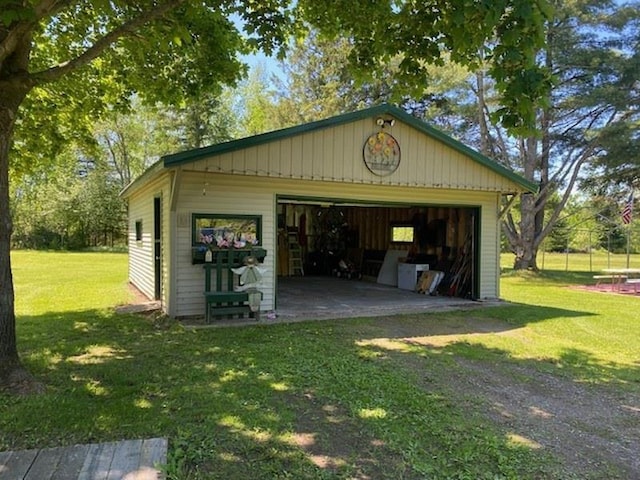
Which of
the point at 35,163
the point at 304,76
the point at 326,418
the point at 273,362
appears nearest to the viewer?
the point at 326,418

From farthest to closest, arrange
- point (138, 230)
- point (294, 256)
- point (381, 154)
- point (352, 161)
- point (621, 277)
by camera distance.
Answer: point (294, 256) < point (621, 277) < point (138, 230) < point (381, 154) < point (352, 161)

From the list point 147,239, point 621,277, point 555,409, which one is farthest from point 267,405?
point 621,277

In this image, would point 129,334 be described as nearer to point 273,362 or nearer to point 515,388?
point 273,362

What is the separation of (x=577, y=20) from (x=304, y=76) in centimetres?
1325

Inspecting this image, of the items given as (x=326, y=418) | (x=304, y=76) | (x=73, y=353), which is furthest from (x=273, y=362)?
(x=304, y=76)

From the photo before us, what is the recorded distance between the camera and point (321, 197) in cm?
834

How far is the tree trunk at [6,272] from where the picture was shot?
157 inches

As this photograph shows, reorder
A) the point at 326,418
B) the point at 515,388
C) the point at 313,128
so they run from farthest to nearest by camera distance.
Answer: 1. the point at 313,128
2. the point at 515,388
3. the point at 326,418

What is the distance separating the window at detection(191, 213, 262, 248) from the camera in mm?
7282

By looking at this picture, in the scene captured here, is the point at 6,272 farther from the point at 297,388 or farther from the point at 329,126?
the point at 329,126

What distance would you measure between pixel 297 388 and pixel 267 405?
1.63 feet

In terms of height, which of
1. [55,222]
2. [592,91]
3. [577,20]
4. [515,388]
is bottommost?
[515,388]

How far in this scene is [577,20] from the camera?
50.8ft

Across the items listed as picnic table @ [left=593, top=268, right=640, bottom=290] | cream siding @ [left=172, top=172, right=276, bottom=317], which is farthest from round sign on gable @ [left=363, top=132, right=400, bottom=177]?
picnic table @ [left=593, top=268, right=640, bottom=290]
